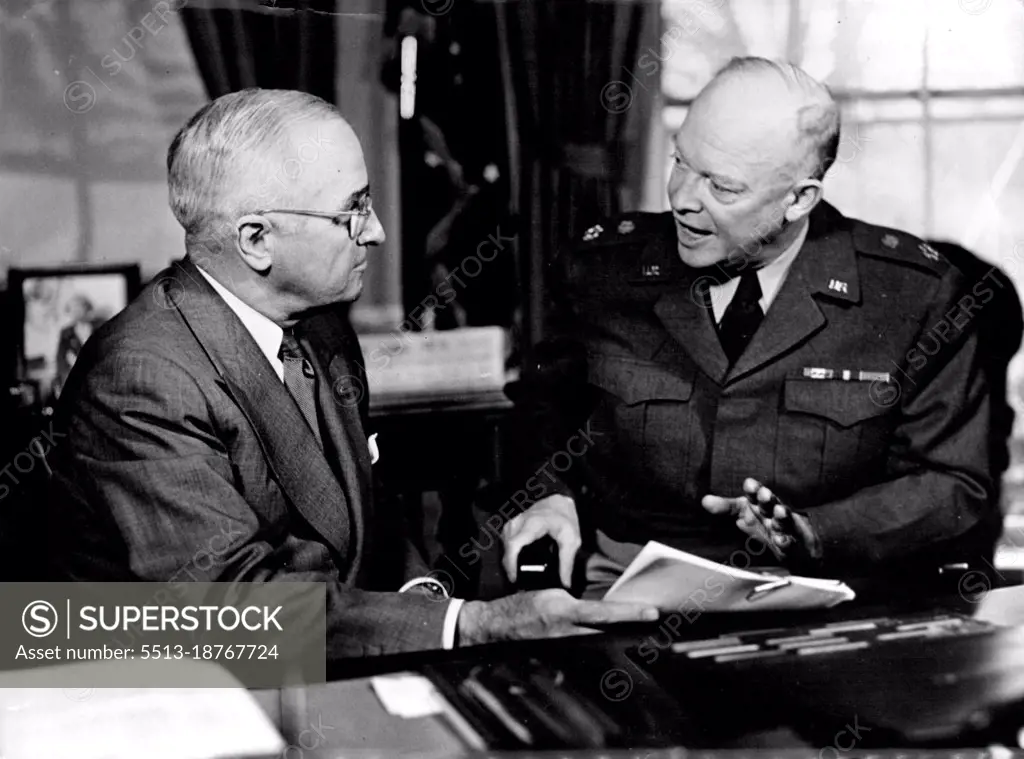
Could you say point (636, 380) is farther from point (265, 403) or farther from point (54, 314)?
point (54, 314)

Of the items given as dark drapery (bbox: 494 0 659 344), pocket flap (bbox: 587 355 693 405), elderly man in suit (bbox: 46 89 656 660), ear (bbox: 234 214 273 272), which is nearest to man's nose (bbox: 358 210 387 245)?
elderly man in suit (bbox: 46 89 656 660)

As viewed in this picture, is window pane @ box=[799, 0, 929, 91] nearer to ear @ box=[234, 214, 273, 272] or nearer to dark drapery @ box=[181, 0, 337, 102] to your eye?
dark drapery @ box=[181, 0, 337, 102]

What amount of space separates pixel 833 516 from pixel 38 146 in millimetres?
1924

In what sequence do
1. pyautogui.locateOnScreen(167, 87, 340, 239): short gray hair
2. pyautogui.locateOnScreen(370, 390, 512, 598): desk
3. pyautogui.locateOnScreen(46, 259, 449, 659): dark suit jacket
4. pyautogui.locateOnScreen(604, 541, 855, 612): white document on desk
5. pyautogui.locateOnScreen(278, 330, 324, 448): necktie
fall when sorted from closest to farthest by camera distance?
pyautogui.locateOnScreen(604, 541, 855, 612): white document on desk, pyautogui.locateOnScreen(46, 259, 449, 659): dark suit jacket, pyautogui.locateOnScreen(167, 87, 340, 239): short gray hair, pyautogui.locateOnScreen(278, 330, 324, 448): necktie, pyautogui.locateOnScreen(370, 390, 512, 598): desk

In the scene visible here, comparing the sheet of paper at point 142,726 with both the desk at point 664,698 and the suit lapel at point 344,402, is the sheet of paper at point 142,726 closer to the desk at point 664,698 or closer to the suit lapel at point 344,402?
the desk at point 664,698

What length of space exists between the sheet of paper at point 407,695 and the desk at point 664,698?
0.05 ft

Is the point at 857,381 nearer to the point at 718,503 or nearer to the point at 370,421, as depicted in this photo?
the point at 718,503

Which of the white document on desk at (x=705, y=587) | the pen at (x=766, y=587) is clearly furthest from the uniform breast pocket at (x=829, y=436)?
the pen at (x=766, y=587)

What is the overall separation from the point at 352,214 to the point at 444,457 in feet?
2.20

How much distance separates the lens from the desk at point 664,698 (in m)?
1.24

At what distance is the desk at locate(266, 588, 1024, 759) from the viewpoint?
48.9 inches

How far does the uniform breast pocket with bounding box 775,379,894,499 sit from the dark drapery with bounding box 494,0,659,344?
652 mm

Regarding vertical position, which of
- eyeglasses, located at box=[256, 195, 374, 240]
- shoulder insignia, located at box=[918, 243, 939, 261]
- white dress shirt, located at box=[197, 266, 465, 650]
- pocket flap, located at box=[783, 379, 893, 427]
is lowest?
pocket flap, located at box=[783, 379, 893, 427]

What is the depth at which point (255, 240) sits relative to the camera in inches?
72.6
